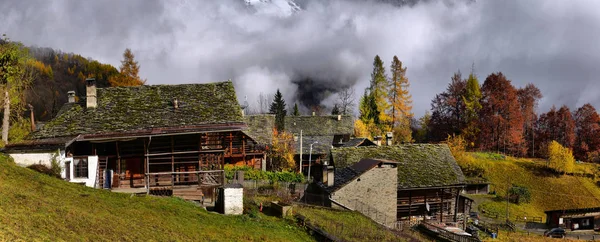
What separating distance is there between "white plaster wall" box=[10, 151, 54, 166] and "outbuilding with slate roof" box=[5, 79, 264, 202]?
0.32 meters

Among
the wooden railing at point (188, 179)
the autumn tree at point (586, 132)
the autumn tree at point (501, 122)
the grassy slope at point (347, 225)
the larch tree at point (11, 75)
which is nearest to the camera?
the grassy slope at point (347, 225)

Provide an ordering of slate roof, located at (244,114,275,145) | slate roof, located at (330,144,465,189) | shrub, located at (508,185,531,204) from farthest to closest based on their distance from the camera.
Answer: shrub, located at (508,185,531,204) → slate roof, located at (244,114,275,145) → slate roof, located at (330,144,465,189)

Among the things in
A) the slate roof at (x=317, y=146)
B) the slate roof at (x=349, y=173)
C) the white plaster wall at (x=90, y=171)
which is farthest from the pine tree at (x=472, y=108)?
the white plaster wall at (x=90, y=171)

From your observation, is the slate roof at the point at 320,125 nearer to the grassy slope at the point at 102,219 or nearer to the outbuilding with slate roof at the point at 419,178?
the outbuilding with slate roof at the point at 419,178

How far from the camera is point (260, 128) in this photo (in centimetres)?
5619

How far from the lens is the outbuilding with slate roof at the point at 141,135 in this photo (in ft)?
89.2

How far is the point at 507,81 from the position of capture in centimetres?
7331

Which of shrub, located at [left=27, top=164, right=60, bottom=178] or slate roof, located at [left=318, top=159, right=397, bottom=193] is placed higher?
shrub, located at [left=27, top=164, right=60, bottom=178]

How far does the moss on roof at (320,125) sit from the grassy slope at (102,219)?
52.1m

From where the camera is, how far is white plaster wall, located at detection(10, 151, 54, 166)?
24.8 meters

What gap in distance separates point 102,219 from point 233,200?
771 centimetres

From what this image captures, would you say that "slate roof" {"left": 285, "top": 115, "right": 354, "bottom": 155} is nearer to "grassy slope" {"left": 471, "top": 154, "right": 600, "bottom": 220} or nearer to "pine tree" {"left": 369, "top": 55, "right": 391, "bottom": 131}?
"pine tree" {"left": 369, "top": 55, "right": 391, "bottom": 131}

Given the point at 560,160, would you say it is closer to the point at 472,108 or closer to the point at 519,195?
the point at 519,195

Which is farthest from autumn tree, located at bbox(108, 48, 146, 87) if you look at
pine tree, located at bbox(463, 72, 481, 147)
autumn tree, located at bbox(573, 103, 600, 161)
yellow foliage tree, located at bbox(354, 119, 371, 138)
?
autumn tree, located at bbox(573, 103, 600, 161)
